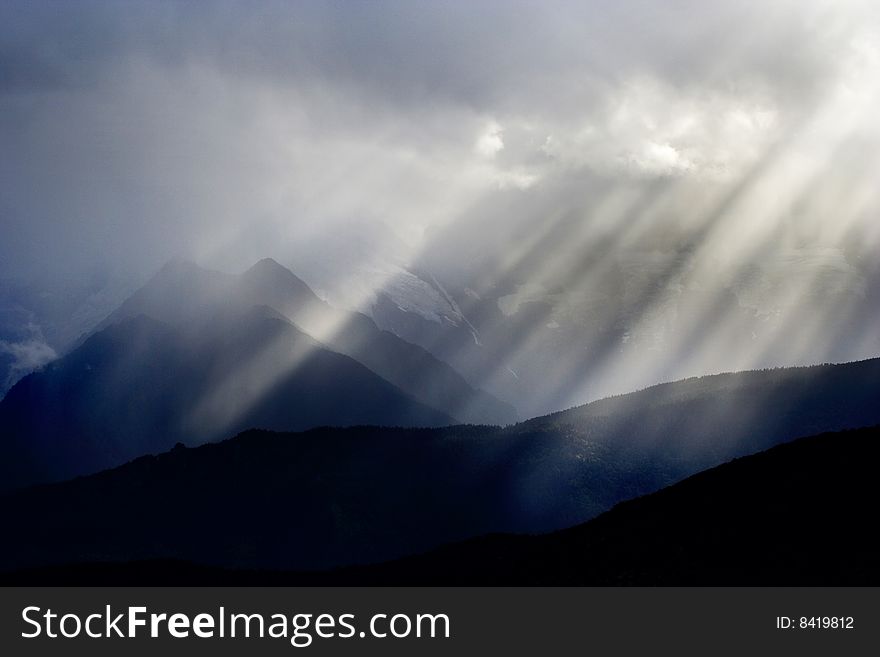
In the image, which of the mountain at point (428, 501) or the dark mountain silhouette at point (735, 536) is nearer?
the dark mountain silhouette at point (735, 536)

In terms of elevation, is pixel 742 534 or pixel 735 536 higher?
pixel 742 534

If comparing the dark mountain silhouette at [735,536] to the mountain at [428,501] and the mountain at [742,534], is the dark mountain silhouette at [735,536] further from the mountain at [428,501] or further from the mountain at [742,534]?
the mountain at [428,501]

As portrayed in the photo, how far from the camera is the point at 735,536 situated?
7606 cm

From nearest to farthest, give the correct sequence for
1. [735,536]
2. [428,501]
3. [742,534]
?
1. [735,536]
2. [742,534]
3. [428,501]

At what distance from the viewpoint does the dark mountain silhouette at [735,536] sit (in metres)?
68.4

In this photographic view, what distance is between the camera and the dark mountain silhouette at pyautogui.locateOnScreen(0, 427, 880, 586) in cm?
6844

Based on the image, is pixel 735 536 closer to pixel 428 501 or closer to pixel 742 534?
pixel 742 534

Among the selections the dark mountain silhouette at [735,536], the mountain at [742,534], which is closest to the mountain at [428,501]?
the dark mountain silhouette at [735,536]

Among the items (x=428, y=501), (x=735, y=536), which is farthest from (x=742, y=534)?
(x=428, y=501)

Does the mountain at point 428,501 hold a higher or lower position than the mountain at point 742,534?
higher
